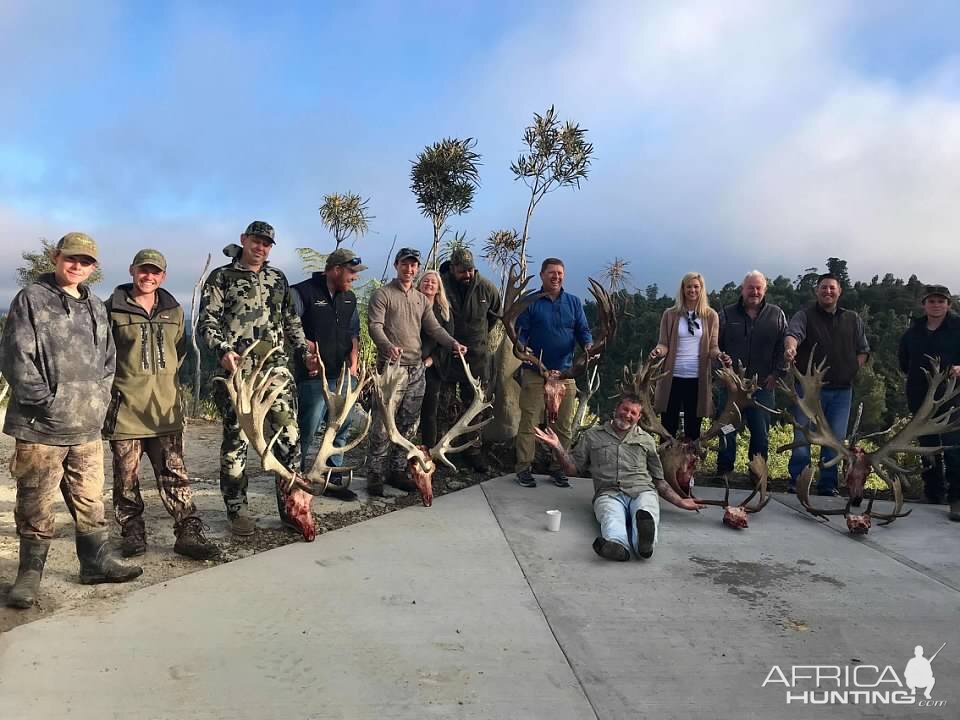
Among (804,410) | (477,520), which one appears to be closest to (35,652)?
(477,520)

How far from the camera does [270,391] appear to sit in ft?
14.1

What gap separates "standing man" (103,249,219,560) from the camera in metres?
3.70

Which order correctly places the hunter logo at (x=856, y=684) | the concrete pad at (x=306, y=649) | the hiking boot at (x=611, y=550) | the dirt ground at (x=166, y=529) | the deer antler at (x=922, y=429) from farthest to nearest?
the deer antler at (x=922, y=429) → the hiking boot at (x=611, y=550) → the dirt ground at (x=166, y=529) → the hunter logo at (x=856, y=684) → the concrete pad at (x=306, y=649)

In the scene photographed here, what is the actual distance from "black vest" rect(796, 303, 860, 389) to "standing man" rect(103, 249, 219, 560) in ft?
17.0

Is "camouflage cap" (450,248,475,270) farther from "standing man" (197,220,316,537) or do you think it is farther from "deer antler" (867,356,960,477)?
"deer antler" (867,356,960,477)

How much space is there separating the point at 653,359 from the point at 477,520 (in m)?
2.09

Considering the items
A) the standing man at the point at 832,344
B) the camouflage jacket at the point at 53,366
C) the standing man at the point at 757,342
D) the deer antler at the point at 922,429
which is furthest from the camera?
the standing man at the point at 757,342

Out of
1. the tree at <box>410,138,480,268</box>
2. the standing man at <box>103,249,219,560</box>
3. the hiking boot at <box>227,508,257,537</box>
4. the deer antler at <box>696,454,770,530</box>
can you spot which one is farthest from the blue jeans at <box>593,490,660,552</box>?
the tree at <box>410,138,480,268</box>

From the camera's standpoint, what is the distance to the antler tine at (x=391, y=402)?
5066 millimetres

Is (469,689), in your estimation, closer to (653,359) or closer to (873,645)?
(873,645)

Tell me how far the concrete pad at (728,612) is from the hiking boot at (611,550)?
0.05m

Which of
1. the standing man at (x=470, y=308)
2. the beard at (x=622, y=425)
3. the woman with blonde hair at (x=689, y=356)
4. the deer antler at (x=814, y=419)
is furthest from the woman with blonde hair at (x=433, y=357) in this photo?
the deer antler at (x=814, y=419)

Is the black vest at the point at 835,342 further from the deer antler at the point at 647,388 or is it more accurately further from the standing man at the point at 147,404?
the standing man at the point at 147,404

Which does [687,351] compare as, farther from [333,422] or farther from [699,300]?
[333,422]
